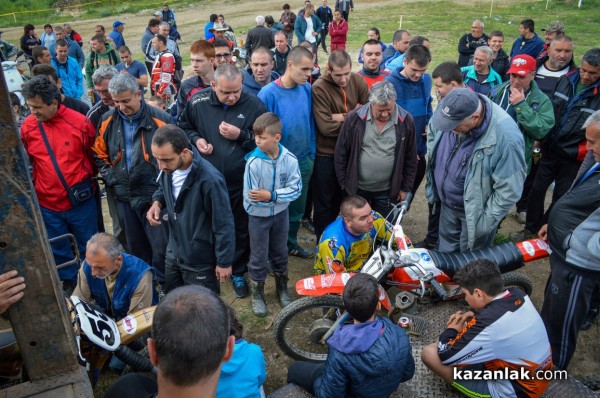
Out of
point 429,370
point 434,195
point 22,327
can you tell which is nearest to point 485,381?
point 429,370

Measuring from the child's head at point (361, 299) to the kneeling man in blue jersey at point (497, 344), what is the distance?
2.50 feet

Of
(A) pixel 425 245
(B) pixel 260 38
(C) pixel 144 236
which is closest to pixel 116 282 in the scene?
(C) pixel 144 236

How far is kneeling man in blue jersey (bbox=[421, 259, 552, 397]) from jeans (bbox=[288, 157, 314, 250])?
7.41 feet

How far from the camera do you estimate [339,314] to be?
4020 mm

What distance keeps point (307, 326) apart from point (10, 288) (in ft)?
9.37

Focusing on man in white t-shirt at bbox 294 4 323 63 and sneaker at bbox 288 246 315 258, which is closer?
sneaker at bbox 288 246 315 258

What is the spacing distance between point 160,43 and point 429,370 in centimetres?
872

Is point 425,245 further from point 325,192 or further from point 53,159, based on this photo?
point 53,159

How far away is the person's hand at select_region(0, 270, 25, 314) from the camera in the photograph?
1.88 metres

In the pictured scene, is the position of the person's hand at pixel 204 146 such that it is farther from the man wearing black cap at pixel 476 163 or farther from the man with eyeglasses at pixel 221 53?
the man with eyeglasses at pixel 221 53

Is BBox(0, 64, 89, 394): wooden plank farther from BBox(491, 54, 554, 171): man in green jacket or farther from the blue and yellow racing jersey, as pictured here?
BBox(491, 54, 554, 171): man in green jacket

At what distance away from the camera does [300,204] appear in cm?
526

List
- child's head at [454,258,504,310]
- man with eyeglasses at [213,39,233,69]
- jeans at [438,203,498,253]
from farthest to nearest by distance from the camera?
man with eyeglasses at [213,39,233,69] → jeans at [438,203,498,253] → child's head at [454,258,504,310]

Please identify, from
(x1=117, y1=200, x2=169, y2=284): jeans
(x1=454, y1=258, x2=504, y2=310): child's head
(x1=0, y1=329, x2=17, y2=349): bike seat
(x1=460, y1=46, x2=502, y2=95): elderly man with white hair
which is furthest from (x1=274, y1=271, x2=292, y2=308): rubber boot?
(x1=460, y1=46, x2=502, y2=95): elderly man with white hair
